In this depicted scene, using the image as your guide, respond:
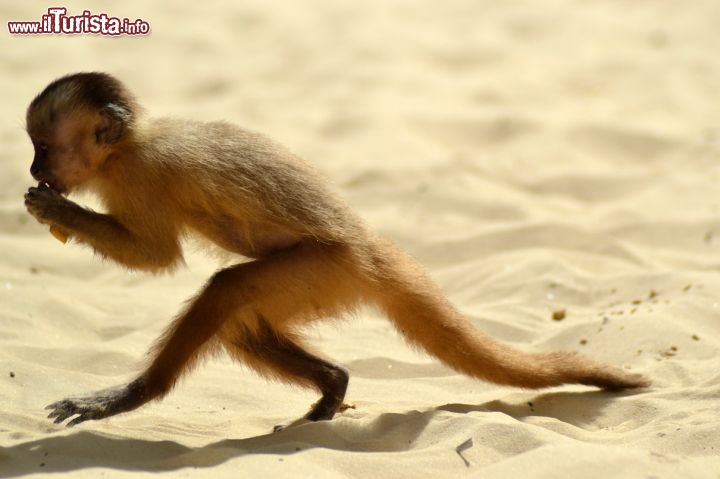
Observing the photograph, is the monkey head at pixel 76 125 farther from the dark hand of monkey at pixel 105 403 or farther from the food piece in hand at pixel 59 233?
the dark hand of monkey at pixel 105 403

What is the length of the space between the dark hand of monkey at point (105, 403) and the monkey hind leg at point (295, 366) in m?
0.51

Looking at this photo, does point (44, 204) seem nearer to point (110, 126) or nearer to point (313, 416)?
point (110, 126)

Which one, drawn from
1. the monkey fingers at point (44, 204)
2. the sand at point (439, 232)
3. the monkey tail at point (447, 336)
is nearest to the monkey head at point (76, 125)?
the monkey fingers at point (44, 204)

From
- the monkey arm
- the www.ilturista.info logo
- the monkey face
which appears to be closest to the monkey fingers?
the monkey arm

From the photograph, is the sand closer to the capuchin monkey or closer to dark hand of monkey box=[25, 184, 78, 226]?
the capuchin monkey

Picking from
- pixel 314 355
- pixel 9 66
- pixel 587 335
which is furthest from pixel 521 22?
pixel 314 355

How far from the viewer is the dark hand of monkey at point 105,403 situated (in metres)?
4.34

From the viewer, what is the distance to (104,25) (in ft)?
39.8

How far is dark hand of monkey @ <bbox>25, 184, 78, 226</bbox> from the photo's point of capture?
15.0 feet

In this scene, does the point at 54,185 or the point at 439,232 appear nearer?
the point at 54,185

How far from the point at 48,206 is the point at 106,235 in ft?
0.93

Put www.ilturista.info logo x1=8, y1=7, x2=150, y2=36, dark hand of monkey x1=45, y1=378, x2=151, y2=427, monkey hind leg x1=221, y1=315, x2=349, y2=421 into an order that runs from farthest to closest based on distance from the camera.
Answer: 1. www.ilturista.info logo x1=8, y1=7, x2=150, y2=36
2. monkey hind leg x1=221, y1=315, x2=349, y2=421
3. dark hand of monkey x1=45, y1=378, x2=151, y2=427

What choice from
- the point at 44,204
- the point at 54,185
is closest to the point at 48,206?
the point at 44,204

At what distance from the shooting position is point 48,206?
4586mm
